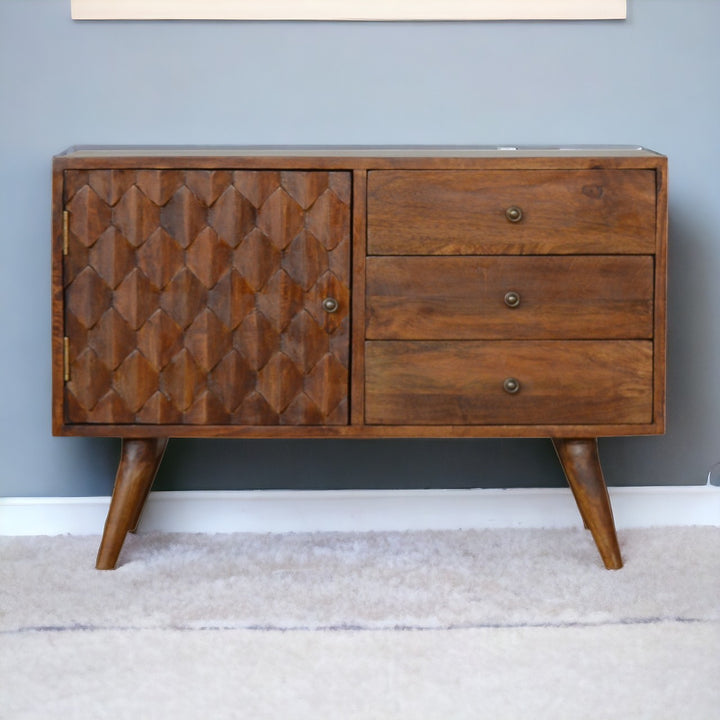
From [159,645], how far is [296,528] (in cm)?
57

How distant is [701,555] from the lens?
5.22 ft

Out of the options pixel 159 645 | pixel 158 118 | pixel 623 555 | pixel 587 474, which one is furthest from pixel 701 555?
pixel 158 118

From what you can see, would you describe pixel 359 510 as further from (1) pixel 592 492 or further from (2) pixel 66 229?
(2) pixel 66 229

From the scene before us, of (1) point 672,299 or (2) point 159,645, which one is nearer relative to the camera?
(2) point 159,645

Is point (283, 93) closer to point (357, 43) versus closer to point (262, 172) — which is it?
point (357, 43)

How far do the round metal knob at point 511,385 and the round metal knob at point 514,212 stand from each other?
0.82 feet

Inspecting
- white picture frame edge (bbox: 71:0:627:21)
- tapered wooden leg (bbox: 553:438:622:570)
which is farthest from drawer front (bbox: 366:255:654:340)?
white picture frame edge (bbox: 71:0:627:21)

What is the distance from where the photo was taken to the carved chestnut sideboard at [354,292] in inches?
56.1

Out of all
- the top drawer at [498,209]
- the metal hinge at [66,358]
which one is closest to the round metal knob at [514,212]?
the top drawer at [498,209]

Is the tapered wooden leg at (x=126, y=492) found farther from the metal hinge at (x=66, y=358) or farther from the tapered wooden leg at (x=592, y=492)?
the tapered wooden leg at (x=592, y=492)

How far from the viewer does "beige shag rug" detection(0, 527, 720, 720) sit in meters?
1.05

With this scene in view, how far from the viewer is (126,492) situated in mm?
1494

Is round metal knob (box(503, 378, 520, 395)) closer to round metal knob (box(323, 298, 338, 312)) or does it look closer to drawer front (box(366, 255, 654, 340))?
drawer front (box(366, 255, 654, 340))

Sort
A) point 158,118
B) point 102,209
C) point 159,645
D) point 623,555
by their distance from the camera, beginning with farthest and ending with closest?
point 158,118 < point 623,555 < point 102,209 < point 159,645
